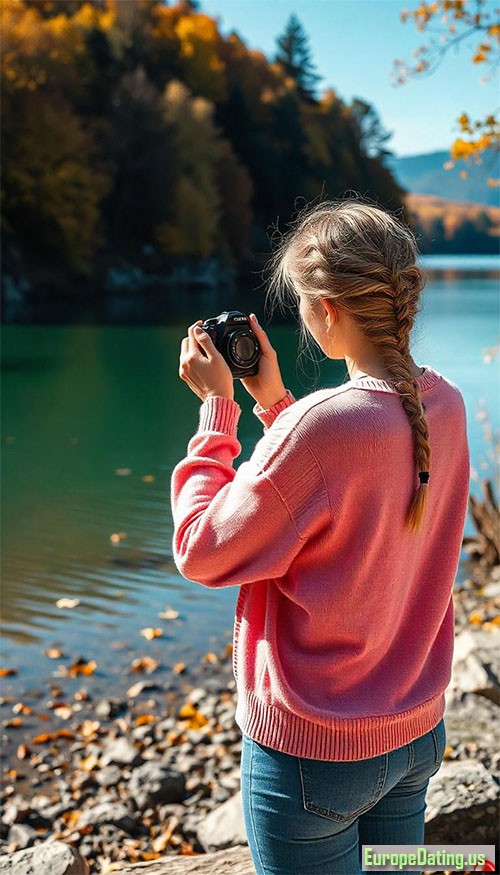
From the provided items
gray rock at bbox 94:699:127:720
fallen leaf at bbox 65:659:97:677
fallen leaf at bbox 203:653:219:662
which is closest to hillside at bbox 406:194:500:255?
fallen leaf at bbox 203:653:219:662

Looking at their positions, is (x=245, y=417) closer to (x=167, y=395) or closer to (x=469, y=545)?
(x=167, y=395)

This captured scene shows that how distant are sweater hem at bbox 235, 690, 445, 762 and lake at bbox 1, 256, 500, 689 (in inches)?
25.4

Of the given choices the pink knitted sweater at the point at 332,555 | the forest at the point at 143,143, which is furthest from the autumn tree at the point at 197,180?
the pink knitted sweater at the point at 332,555

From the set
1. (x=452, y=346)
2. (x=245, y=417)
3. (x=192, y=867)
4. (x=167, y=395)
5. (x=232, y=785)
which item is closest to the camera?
(x=192, y=867)

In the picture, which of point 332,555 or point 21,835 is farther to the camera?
point 21,835

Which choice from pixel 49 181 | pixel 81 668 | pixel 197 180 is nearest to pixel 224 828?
pixel 81 668

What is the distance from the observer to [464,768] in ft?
9.34

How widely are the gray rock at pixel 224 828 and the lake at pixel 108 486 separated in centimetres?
147

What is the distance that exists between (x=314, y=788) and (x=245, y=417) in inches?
404

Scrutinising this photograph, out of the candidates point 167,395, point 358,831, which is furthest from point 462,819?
point 167,395

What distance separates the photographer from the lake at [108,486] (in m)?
5.66

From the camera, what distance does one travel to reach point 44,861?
7.87 ft

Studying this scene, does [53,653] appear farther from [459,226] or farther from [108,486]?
[459,226]

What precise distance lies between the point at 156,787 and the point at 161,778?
0.05 meters
